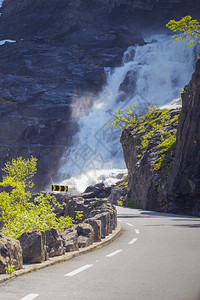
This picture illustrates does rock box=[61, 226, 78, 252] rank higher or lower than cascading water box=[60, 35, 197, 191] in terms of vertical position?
lower

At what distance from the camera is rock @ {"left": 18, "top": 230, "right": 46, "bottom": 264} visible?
8375 mm

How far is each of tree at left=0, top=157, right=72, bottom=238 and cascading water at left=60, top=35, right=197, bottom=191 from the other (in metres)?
51.1

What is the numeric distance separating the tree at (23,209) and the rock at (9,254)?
5.23ft

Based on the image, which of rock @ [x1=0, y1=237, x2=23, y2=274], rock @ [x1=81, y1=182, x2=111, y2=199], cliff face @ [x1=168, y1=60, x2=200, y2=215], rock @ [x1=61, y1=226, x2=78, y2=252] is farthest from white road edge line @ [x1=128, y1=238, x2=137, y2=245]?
rock @ [x1=81, y1=182, x2=111, y2=199]

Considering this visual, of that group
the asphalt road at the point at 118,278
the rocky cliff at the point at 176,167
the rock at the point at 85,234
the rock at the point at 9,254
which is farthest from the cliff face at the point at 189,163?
the rock at the point at 9,254

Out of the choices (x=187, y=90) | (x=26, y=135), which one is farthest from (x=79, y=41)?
(x=187, y=90)

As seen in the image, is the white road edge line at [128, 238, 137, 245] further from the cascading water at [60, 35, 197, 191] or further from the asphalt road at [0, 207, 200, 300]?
the cascading water at [60, 35, 197, 191]

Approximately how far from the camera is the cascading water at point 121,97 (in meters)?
87.8

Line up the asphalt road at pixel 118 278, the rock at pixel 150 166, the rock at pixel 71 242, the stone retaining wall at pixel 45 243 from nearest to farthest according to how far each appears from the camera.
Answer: the asphalt road at pixel 118 278, the stone retaining wall at pixel 45 243, the rock at pixel 71 242, the rock at pixel 150 166

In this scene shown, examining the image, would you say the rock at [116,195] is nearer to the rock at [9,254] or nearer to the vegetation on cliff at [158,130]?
the vegetation on cliff at [158,130]

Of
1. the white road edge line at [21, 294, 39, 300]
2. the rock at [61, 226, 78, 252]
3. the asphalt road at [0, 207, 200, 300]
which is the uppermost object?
the rock at [61, 226, 78, 252]

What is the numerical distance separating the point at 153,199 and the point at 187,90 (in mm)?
9535

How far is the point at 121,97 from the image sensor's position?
103062 mm

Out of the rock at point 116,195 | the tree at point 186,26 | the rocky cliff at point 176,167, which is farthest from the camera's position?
the rock at point 116,195
